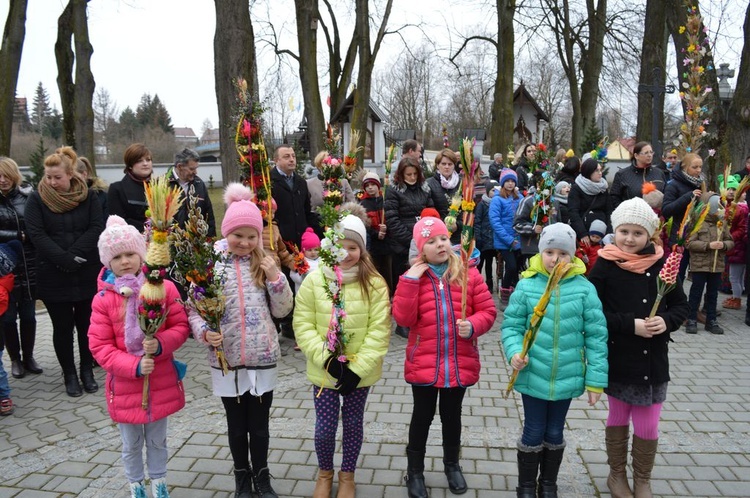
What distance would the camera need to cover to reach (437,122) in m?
57.2

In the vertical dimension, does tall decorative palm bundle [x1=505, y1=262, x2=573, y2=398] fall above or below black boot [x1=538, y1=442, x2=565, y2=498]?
above

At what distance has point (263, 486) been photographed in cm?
366

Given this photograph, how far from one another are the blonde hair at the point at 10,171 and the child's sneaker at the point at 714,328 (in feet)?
26.5

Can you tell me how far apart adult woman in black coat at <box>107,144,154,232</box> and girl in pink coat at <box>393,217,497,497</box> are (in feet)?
11.4

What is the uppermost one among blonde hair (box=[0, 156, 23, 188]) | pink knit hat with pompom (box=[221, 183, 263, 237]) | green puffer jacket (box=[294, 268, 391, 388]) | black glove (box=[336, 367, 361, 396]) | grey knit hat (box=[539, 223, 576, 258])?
blonde hair (box=[0, 156, 23, 188])

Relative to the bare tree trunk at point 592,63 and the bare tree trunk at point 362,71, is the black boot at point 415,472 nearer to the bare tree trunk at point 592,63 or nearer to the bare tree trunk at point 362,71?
the bare tree trunk at point 362,71

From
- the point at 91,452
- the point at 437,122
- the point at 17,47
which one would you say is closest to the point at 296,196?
the point at 91,452

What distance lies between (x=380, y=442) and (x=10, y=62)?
453 inches

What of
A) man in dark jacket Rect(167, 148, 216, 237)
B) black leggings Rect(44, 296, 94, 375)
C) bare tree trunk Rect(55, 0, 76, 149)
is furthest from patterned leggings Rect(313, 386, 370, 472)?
bare tree trunk Rect(55, 0, 76, 149)

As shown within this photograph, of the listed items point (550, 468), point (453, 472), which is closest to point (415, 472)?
point (453, 472)

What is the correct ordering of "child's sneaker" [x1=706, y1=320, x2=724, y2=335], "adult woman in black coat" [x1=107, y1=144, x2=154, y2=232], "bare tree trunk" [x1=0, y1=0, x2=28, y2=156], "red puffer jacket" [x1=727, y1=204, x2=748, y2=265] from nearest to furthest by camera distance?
"adult woman in black coat" [x1=107, y1=144, x2=154, y2=232] → "child's sneaker" [x1=706, y1=320, x2=724, y2=335] → "red puffer jacket" [x1=727, y1=204, x2=748, y2=265] → "bare tree trunk" [x1=0, y1=0, x2=28, y2=156]

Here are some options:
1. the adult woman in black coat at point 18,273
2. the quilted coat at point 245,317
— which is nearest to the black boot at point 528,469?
the quilted coat at point 245,317

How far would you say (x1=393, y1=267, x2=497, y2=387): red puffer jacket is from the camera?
3539mm

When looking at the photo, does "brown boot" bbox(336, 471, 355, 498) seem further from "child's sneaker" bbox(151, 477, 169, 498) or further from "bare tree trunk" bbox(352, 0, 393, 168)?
"bare tree trunk" bbox(352, 0, 393, 168)
